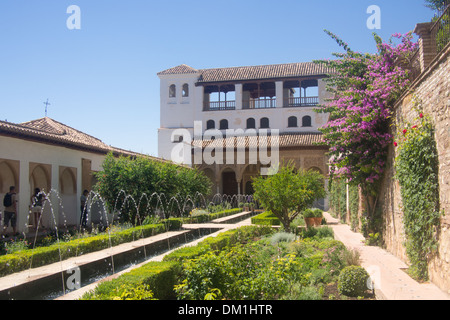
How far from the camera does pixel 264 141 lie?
98.5ft

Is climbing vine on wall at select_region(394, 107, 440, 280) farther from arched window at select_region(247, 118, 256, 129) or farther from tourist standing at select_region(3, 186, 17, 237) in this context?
arched window at select_region(247, 118, 256, 129)

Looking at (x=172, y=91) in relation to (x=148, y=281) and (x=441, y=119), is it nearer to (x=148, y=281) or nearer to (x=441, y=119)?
(x=148, y=281)

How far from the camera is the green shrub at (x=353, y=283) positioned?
550 cm

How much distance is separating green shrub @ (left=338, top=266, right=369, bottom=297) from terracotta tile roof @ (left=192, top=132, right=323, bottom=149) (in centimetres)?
2356

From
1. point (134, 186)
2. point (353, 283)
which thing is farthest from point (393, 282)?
point (134, 186)

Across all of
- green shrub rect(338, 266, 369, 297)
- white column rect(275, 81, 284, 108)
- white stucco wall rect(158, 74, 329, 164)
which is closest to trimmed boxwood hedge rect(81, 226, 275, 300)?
green shrub rect(338, 266, 369, 297)

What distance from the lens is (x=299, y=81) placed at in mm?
32781

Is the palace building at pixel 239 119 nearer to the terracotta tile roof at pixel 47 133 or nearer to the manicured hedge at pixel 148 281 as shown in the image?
the terracotta tile roof at pixel 47 133

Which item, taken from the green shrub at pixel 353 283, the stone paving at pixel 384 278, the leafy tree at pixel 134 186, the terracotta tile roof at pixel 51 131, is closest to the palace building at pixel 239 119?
the terracotta tile roof at pixel 51 131

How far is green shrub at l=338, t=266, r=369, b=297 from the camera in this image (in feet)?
18.1

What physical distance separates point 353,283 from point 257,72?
29.5 meters

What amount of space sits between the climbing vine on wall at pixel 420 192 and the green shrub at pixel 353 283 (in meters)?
0.93
